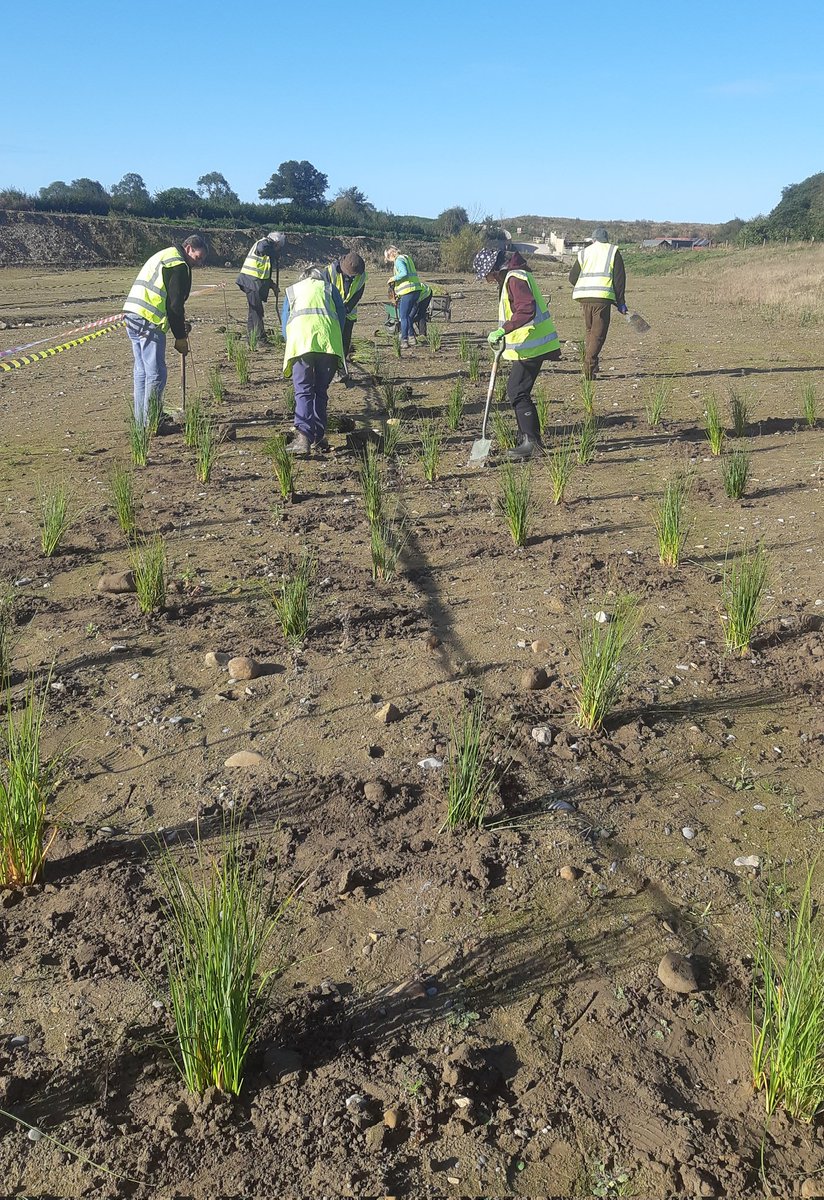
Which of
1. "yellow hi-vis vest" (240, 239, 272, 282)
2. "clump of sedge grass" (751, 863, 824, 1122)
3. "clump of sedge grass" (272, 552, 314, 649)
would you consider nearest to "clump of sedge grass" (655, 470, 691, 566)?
"clump of sedge grass" (272, 552, 314, 649)

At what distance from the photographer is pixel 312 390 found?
7.45 m

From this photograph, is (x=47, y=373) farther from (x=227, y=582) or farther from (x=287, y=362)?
(x=227, y=582)

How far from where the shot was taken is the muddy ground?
78.7 inches

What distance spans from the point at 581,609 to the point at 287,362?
3.72 m

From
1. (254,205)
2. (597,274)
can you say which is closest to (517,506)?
(597,274)

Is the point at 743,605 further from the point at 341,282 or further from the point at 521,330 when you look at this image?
the point at 341,282

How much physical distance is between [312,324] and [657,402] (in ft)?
10.2

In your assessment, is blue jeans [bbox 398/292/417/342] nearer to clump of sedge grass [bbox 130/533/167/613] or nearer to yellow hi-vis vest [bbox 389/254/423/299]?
yellow hi-vis vest [bbox 389/254/423/299]

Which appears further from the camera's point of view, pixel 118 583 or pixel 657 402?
pixel 657 402

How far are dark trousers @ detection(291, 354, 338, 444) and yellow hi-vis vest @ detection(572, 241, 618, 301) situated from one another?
332 centimetres

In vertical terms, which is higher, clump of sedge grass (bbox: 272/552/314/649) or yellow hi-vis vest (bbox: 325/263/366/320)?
yellow hi-vis vest (bbox: 325/263/366/320)

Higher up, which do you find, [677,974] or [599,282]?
[599,282]

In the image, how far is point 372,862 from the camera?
290 cm

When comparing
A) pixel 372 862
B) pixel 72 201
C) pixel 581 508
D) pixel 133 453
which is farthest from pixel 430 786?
pixel 72 201
